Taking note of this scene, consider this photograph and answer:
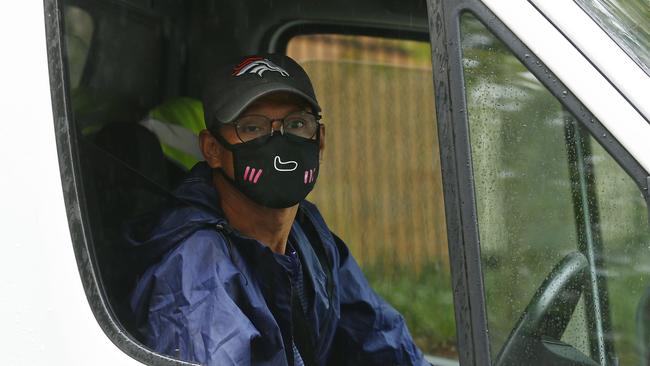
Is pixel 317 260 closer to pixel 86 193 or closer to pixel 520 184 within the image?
pixel 86 193

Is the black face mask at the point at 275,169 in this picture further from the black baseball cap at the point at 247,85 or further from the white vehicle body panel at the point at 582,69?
the white vehicle body panel at the point at 582,69

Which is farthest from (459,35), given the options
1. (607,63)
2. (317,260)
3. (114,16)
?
(114,16)

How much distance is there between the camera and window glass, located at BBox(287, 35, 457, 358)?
6.48 metres

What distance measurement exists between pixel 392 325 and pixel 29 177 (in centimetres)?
121

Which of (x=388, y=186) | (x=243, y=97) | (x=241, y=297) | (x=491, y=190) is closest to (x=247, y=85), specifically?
(x=243, y=97)

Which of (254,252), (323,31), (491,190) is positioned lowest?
(254,252)

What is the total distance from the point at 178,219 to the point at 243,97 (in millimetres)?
292

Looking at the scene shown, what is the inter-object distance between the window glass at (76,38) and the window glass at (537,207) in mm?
744

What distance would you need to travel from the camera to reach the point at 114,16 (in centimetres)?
277

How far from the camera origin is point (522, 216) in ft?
5.58

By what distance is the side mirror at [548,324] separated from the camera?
5.56 ft

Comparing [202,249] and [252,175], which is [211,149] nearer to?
[252,175]

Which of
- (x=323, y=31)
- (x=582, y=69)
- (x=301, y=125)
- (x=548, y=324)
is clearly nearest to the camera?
(x=582, y=69)

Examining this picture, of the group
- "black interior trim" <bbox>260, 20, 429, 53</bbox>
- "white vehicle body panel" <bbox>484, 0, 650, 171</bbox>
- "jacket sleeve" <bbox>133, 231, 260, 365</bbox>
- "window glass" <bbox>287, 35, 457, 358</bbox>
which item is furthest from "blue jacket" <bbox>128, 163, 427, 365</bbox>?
"window glass" <bbox>287, 35, 457, 358</bbox>
